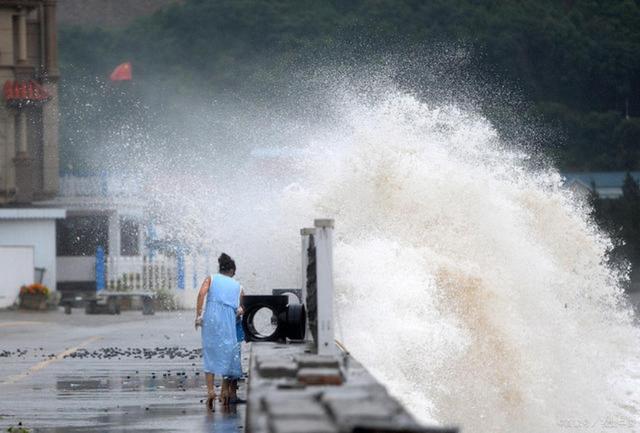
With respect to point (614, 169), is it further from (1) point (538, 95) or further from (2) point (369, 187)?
(2) point (369, 187)

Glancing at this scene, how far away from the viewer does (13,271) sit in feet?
155

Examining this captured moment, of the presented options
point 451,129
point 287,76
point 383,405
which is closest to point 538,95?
point 287,76

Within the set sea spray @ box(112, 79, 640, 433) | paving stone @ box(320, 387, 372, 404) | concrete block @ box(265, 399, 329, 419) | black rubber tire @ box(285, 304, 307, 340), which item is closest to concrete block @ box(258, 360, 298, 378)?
paving stone @ box(320, 387, 372, 404)

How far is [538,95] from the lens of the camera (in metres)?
107

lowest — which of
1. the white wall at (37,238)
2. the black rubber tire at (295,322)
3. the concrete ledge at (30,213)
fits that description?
the black rubber tire at (295,322)

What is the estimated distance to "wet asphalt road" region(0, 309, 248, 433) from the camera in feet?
48.5

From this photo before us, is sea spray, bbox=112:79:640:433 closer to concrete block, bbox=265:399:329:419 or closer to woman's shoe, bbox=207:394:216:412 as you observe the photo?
woman's shoe, bbox=207:394:216:412

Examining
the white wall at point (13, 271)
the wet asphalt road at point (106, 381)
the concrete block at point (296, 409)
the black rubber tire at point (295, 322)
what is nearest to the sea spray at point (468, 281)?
the black rubber tire at point (295, 322)

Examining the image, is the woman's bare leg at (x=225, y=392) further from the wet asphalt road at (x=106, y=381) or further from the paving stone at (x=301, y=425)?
the paving stone at (x=301, y=425)

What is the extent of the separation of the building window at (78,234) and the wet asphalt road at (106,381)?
2246 centimetres

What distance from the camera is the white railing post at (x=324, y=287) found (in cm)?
1199

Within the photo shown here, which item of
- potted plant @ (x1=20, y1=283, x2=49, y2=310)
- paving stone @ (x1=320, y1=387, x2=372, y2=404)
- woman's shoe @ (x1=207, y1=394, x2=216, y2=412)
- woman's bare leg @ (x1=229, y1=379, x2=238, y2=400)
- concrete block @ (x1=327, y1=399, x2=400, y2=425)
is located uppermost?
potted plant @ (x1=20, y1=283, x2=49, y2=310)

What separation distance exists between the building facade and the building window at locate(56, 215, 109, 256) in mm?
1263

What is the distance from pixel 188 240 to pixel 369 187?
2469 cm
